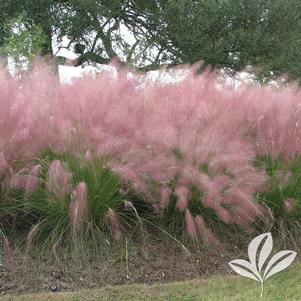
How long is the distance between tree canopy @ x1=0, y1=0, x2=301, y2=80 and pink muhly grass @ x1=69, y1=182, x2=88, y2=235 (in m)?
8.30

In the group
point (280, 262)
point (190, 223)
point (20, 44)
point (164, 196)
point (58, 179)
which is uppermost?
point (20, 44)

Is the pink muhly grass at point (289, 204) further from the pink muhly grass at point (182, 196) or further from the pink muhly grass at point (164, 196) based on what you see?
the pink muhly grass at point (164, 196)

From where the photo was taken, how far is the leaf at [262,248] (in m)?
3.42

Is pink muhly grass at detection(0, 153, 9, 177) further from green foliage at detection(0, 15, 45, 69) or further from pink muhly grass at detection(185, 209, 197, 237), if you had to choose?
green foliage at detection(0, 15, 45, 69)

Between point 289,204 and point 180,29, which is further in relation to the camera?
point 180,29

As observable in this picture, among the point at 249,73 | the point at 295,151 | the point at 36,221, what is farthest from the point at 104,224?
the point at 249,73

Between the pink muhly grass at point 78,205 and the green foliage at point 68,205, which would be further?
the green foliage at point 68,205

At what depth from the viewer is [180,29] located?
12.0 m

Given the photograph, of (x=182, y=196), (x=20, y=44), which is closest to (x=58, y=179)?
(x=182, y=196)

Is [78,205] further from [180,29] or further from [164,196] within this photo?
[180,29]

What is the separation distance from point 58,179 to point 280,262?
1664mm

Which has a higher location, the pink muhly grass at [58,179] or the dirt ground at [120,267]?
the pink muhly grass at [58,179]

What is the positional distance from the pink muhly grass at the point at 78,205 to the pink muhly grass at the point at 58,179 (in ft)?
0.28
